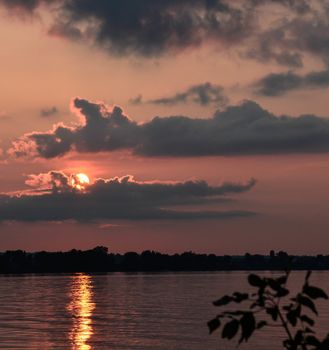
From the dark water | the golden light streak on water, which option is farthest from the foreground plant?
the golden light streak on water

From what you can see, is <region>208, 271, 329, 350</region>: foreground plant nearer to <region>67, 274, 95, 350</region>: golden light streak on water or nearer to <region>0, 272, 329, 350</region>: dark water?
<region>0, 272, 329, 350</region>: dark water

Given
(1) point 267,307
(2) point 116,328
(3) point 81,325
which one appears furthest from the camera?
(3) point 81,325

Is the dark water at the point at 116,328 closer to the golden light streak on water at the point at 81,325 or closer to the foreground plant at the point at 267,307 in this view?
the golden light streak on water at the point at 81,325

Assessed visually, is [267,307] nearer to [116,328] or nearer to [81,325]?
[116,328]

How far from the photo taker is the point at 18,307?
457ft

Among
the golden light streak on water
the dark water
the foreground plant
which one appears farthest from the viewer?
the golden light streak on water

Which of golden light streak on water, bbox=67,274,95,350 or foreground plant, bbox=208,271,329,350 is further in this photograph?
golden light streak on water, bbox=67,274,95,350

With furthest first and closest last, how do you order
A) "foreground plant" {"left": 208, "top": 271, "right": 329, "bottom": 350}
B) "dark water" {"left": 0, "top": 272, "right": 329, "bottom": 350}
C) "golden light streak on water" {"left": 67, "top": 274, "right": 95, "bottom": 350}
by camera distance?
"golden light streak on water" {"left": 67, "top": 274, "right": 95, "bottom": 350}
"dark water" {"left": 0, "top": 272, "right": 329, "bottom": 350}
"foreground plant" {"left": 208, "top": 271, "right": 329, "bottom": 350}

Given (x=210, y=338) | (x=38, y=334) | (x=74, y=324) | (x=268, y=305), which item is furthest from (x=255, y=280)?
(x=74, y=324)

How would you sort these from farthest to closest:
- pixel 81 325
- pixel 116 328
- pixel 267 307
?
pixel 81 325 → pixel 116 328 → pixel 267 307

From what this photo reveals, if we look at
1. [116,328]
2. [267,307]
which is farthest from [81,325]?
[267,307]

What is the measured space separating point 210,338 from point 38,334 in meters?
20.8

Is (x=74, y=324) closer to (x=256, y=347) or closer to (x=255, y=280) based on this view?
(x=256, y=347)

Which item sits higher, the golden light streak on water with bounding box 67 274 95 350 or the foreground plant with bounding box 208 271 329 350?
the foreground plant with bounding box 208 271 329 350
